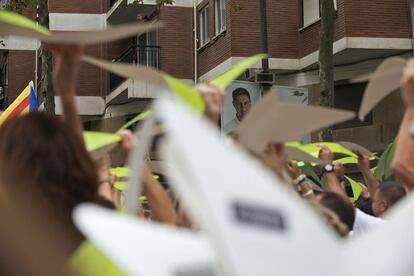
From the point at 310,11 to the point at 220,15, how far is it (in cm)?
294

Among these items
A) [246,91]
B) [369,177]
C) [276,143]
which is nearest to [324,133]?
[246,91]

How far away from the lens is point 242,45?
59.1 ft

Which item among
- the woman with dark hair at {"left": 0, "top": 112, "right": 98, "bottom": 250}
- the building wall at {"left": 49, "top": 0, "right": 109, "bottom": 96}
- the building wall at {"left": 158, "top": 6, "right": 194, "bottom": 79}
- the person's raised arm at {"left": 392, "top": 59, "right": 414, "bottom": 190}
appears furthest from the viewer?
the building wall at {"left": 49, "top": 0, "right": 109, "bottom": 96}

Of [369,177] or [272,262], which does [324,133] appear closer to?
[369,177]

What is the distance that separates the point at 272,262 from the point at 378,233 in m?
0.31

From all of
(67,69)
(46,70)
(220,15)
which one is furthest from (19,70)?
(67,69)

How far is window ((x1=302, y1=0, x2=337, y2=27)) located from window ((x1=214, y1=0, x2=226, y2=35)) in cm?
226

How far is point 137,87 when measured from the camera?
69.4 ft

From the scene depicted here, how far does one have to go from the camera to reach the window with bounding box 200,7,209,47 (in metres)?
20.9

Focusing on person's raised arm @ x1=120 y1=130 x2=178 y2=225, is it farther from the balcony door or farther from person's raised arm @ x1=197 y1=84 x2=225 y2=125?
the balcony door

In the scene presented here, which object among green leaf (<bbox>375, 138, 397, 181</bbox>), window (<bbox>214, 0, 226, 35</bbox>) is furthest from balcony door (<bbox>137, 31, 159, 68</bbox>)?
green leaf (<bbox>375, 138, 397, 181</bbox>)

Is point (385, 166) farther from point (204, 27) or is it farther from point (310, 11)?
point (204, 27)

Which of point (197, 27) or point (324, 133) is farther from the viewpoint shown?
point (197, 27)

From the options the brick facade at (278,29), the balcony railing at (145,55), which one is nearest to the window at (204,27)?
the brick facade at (278,29)
